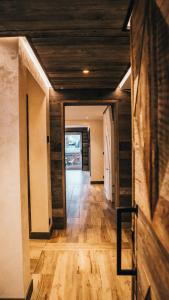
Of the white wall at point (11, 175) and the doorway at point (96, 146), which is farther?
the doorway at point (96, 146)

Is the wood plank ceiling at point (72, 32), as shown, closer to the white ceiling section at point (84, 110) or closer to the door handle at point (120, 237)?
the door handle at point (120, 237)

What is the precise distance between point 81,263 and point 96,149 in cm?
588

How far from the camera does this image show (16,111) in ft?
6.71

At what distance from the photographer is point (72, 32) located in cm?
188

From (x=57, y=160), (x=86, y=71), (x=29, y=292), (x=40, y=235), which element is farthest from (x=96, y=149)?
(x=29, y=292)

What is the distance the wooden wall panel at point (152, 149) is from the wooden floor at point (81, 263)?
3.96 feet

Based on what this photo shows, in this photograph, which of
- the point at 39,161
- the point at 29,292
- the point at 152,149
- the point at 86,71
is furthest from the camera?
the point at 39,161

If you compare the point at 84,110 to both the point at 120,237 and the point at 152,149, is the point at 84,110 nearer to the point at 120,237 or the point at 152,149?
the point at 120,237

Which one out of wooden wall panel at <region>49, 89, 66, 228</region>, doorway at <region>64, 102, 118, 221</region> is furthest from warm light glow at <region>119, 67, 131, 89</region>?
wooden wall panel at <region>49, 89, 66, 228</region>

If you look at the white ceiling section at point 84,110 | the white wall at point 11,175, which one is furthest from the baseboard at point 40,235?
the white ceiling section at point 84,110

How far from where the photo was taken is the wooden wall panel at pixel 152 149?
88 cm

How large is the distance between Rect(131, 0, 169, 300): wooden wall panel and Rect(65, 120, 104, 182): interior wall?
7.13 m

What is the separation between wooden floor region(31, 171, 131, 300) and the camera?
7.70 feet

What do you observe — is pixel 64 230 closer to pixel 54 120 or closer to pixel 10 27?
pixel 54 120
